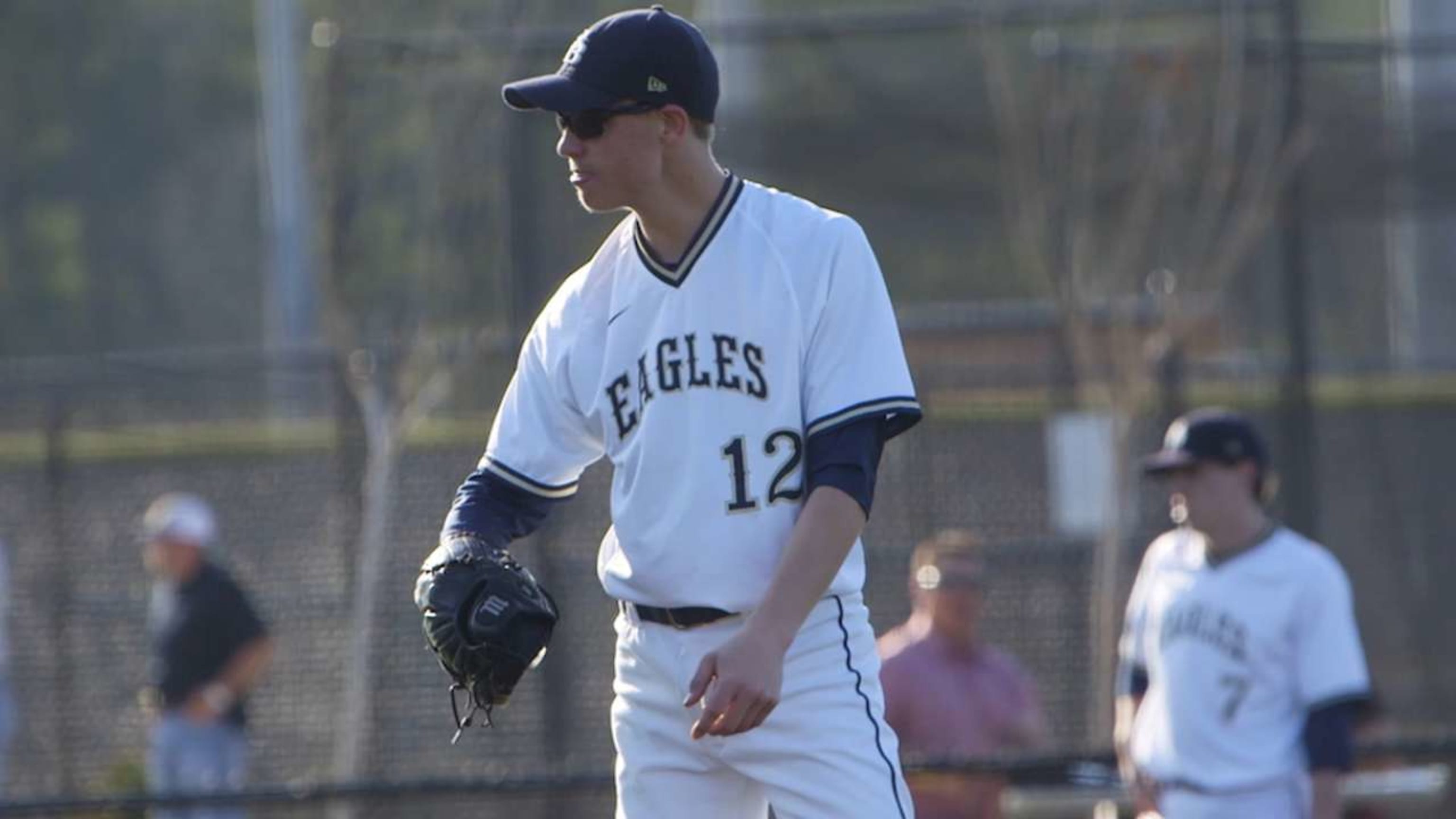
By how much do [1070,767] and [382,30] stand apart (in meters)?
7.30

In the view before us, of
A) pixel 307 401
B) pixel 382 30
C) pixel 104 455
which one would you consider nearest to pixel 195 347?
pixel 307 401

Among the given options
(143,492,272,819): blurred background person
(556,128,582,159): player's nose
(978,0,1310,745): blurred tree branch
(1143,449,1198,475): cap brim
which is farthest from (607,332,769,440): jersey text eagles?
(143,492,272,819): blurred background person

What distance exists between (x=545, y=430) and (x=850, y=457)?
630mm

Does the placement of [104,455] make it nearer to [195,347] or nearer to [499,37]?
[499,37]

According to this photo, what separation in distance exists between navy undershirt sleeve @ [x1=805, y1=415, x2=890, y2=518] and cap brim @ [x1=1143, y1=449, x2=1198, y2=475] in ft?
8.05

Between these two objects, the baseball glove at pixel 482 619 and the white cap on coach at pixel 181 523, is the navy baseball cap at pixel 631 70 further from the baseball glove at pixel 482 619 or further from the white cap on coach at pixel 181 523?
the white cap on coach at pixel 181 523

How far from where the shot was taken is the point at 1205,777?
5.89m

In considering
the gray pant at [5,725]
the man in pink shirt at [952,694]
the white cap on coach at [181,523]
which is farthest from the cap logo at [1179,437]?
the gray pant at [5,725]

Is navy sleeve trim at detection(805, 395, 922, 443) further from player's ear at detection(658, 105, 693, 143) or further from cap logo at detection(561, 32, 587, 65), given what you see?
cap logo at detection(561, 32, 587, 65)

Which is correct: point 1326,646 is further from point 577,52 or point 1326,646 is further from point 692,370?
point 577,52

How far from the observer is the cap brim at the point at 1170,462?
234 inches

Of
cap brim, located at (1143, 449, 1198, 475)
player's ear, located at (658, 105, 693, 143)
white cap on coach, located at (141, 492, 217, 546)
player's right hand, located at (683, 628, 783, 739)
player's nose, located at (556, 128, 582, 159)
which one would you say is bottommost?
player's right hand, located at (683, 628, 783, 739)

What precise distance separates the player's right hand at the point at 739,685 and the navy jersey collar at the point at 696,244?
652 mm

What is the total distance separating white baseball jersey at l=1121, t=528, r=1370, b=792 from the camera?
5.78 m
